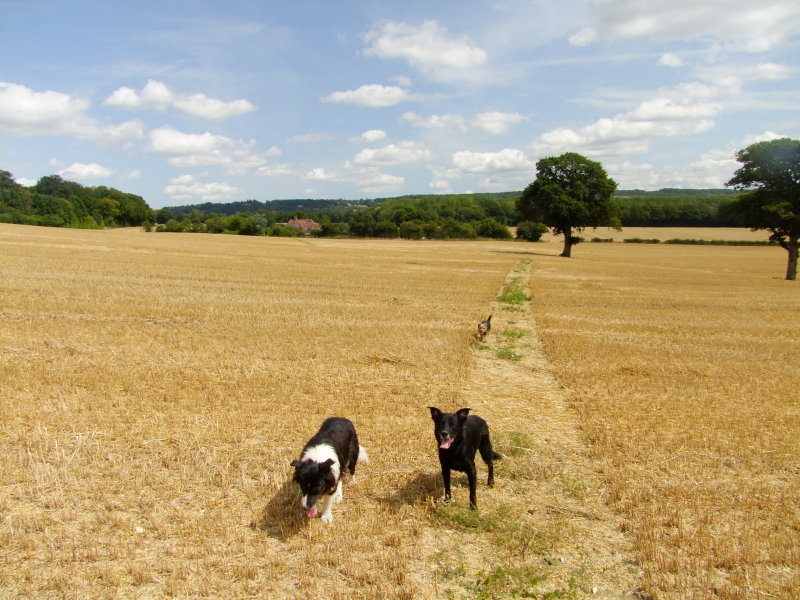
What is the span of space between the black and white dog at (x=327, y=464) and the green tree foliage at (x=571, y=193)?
56277 mm

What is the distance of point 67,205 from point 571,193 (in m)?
104

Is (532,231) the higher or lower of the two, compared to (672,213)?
lower

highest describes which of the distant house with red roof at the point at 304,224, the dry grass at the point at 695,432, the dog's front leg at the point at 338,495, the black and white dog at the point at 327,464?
the distant house with red roof at the point at 304,224

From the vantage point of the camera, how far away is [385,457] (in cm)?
827

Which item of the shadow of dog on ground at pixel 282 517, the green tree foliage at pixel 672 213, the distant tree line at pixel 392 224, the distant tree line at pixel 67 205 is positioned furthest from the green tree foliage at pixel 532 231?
the shadow of dog on ground at pixel 282 517

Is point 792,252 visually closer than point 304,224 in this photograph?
Yes

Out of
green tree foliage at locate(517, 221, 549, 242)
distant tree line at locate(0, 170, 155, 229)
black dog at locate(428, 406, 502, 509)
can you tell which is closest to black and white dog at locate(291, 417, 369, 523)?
black dog at locate(428, 406, 502, 509)

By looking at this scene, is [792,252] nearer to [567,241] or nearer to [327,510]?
[567,241]

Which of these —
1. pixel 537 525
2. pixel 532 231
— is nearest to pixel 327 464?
pixel 537 525

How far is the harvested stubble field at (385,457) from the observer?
5598 millimetres

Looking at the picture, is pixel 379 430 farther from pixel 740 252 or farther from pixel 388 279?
pixel 740 252

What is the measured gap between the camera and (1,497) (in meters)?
6.69

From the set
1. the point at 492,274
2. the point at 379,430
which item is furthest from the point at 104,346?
the point at 492,274

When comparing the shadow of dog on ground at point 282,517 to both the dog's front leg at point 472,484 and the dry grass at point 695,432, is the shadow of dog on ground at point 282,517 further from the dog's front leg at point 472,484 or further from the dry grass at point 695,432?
the dry grass at point 695,432
